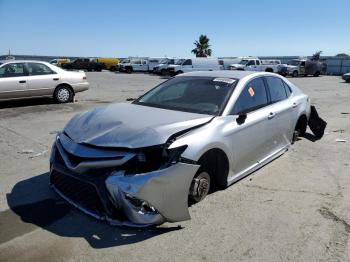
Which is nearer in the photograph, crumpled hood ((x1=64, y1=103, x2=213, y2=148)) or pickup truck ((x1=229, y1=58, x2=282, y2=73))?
crumpled hood ((x1=64, y1=103, x2=213, y2=148))

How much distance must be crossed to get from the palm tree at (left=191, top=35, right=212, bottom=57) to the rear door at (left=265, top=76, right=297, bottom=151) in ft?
201

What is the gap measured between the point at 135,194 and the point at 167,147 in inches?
22.7

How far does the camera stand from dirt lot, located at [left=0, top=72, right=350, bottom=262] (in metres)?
3.54

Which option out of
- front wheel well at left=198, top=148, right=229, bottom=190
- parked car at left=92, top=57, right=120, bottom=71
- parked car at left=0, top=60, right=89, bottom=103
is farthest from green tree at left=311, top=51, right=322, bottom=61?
front wheel well at left=198, top=148, right=229, bottom=190

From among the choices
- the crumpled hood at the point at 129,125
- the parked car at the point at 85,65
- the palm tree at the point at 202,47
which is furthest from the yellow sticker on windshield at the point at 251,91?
the palm tree at the point at 202,47

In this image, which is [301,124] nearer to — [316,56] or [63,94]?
[63,94]

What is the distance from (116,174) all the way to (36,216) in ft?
3.90

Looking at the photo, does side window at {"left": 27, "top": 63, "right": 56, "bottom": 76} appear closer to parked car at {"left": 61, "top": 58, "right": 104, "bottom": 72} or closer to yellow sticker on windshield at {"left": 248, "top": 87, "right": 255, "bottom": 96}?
yellow sticker on windshield at {"left": 248, "top": 87, "right": 255, "bottom": 96}

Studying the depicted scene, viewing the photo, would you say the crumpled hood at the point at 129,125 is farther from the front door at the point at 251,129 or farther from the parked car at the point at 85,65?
the parked car at the point at 85,65

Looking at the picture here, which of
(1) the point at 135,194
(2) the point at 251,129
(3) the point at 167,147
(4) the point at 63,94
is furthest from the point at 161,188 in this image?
(4) the point at 63,94

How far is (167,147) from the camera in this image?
12.8ft

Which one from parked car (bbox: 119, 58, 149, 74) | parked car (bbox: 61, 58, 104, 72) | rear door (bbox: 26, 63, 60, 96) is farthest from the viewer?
parked car (bbox: 61, 58, 104, 72)

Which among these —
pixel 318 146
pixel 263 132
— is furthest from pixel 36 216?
pixel 318 146

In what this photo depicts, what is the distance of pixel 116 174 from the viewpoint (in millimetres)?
3715
